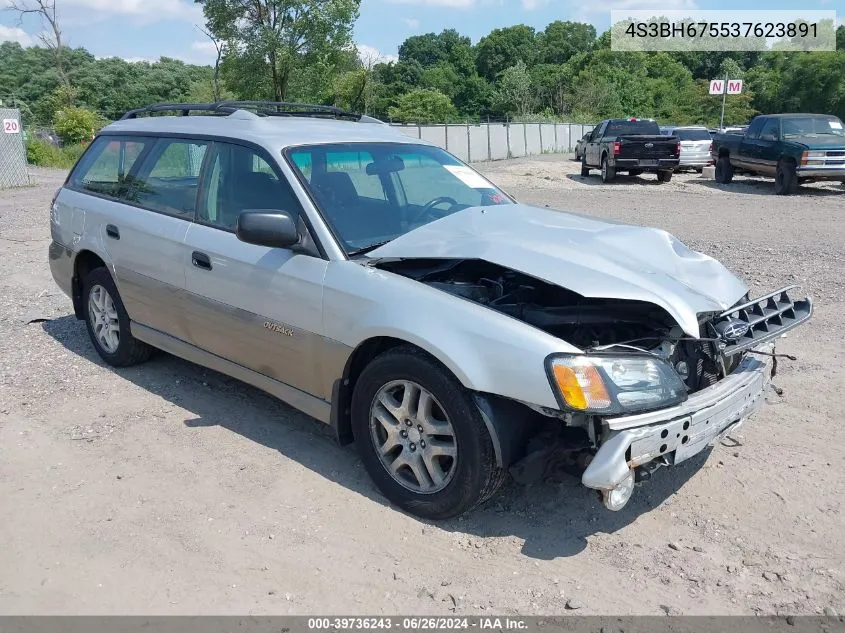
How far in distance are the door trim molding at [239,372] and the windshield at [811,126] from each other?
55.3 ft

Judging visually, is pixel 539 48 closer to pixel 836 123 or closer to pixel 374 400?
pixel 836 123

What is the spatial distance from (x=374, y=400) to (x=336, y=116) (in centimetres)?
285

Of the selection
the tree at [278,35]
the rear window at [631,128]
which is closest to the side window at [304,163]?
the rear window at [631,128]

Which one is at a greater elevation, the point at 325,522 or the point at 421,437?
the point at 421,437

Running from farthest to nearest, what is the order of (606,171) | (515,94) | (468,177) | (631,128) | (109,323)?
1. (515,94)
2. (631,128)
3. (606,171)
4. (109,323)
5. (468,177)

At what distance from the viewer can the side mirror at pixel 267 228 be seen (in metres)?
3.80

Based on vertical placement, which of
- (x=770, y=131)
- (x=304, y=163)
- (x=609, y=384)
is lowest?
(x=609, y=384)

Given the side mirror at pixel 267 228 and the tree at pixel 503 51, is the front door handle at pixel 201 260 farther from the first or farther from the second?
the tree at pixel 503 51

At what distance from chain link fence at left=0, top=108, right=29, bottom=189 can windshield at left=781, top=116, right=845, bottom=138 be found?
19.7m

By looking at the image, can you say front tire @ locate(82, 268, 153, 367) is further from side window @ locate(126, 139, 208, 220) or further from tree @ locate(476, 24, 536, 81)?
tree @ locate(476, 24, 536, 81)

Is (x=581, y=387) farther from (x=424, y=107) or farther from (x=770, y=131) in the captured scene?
(x=424, y=107)

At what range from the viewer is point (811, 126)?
58.7 feet

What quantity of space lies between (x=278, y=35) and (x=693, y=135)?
1769 centimetres

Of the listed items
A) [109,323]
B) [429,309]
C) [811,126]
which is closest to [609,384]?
[429,309]
